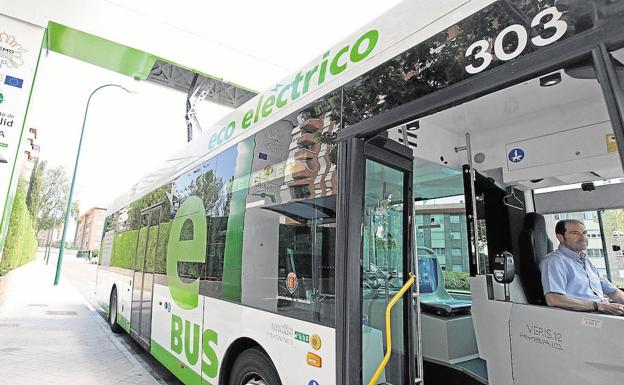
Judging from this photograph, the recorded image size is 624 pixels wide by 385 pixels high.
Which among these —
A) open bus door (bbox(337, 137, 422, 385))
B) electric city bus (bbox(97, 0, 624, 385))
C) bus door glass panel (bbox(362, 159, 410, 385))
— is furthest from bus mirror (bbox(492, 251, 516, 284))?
bus door glass panel (bbox(362, 159, 410, 385))

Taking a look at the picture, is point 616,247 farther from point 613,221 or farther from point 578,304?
point 578,304

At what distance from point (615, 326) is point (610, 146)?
53.0 inches

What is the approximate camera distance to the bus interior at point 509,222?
8.26 ft

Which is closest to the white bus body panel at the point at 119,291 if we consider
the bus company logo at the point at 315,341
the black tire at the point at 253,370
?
the black tire at the point at 253,370

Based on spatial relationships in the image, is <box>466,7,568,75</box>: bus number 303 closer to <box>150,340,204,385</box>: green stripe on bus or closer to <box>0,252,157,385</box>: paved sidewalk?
<box>150,340,204,385</box>: green stripe on bus

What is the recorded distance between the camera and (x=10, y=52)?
11.8 ft

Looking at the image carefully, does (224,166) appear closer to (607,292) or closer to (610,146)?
(610,146)

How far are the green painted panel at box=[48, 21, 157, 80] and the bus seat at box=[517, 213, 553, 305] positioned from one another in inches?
204

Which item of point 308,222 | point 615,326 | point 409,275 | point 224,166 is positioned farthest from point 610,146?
point 224,166

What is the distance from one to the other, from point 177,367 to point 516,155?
13.3 ft

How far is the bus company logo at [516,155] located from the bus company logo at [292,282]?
2.28 meters

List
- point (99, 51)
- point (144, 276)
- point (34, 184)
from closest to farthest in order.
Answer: point (99, 51) → point (144, 276) → point (34, 184)

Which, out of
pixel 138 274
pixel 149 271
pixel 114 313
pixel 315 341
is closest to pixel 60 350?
pixel 114 313

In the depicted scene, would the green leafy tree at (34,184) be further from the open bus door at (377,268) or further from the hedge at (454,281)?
the open bus door at (377,268)
